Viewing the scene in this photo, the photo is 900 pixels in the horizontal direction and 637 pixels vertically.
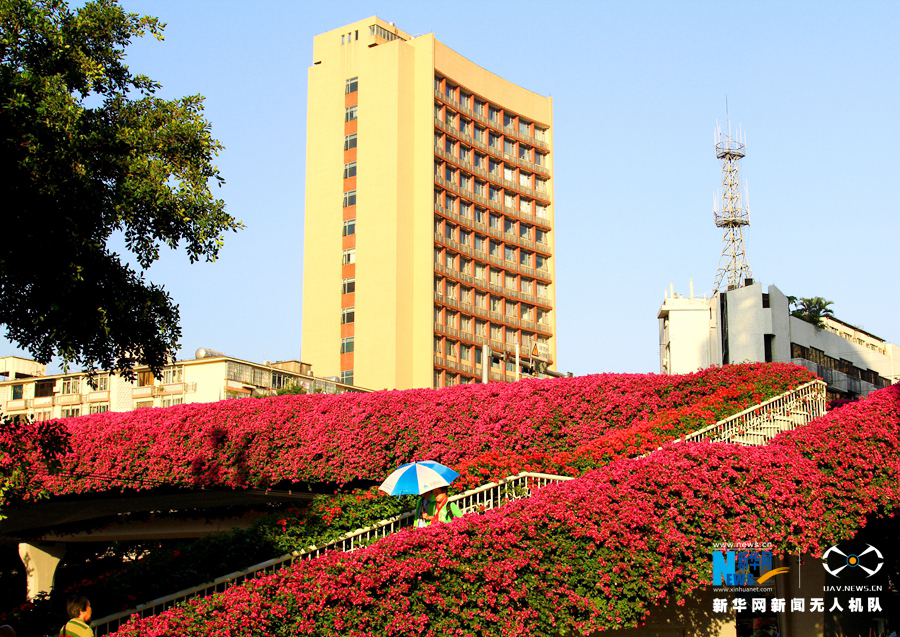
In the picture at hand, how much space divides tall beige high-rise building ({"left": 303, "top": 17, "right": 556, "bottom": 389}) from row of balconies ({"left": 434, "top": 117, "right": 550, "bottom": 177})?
6.4 inches

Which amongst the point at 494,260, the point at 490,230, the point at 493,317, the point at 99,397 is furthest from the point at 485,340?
the point at 99,397

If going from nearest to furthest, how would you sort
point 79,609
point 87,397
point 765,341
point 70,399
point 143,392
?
1. point 79,609
2. point 765,341
3. point 143,392
4. point 87,397
5. point 70,399

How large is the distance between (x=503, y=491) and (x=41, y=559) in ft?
83.0

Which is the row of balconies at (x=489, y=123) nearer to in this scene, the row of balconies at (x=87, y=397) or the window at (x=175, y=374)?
the window at (x=175, y=374)

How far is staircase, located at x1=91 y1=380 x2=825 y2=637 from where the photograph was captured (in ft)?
49.7

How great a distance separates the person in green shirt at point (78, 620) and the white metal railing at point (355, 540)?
5.14 ft

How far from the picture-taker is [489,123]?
88.8 m

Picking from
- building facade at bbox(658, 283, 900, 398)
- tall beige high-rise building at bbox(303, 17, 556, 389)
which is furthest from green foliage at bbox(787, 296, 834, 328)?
tall beige high-rise building at bbox(303, 17, 556, 389)

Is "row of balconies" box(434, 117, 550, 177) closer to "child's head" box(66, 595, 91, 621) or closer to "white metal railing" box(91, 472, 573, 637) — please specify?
"white metal railing" box(91, 472, 573, 637)

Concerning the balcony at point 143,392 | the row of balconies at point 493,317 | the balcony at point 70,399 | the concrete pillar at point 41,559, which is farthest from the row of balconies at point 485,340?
the concrete pillar at point 41,559

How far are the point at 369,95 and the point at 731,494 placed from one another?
6891cm

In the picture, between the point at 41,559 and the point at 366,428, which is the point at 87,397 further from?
the point at 366,428

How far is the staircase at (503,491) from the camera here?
15.1 m

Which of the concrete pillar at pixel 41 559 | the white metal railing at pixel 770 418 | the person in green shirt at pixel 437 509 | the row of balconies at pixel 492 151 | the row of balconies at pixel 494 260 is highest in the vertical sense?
the row of balconies at pixel 492 151
